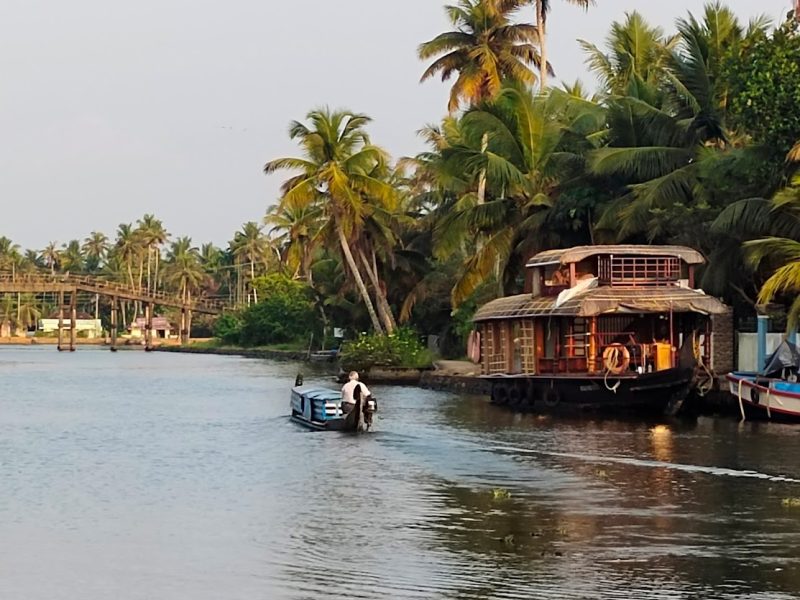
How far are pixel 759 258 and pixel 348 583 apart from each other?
1916 cm

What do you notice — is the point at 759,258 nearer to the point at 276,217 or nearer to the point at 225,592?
the point at 225,592

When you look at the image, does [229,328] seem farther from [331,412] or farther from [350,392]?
[350,392]

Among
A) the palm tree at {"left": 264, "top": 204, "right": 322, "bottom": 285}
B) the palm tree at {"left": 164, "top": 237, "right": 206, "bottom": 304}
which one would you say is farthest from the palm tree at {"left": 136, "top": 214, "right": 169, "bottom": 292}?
the palm tree at {"left": 264, "top": 204, "right": 322, "bottom": 285}

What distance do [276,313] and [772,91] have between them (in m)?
62.6

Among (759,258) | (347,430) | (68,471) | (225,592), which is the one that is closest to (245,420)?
(347,430)

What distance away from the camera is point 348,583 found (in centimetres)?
1277

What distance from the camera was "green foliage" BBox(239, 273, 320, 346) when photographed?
8856 centimetres

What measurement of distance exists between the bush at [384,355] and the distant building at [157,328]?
90776 mm

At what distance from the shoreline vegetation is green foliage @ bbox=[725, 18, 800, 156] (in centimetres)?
4

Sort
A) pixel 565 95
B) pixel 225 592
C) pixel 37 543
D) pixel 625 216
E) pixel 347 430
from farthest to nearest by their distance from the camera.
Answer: pixel 565 95, pixel 625 216, pixel 347 430, pixel 37 543, pixel 225 592

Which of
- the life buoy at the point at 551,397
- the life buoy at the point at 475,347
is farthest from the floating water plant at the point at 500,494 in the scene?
the life buoy at the point at 475,347

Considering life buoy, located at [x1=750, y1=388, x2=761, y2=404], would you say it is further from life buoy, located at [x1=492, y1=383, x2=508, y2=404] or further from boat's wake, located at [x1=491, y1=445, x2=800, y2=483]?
life buoy, located at [x1=492, y1=383, x2=508, y2=404]

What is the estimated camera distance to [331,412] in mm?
29094

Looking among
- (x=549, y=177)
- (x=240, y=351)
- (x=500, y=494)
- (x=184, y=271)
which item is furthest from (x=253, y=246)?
(x=500, y=494)
